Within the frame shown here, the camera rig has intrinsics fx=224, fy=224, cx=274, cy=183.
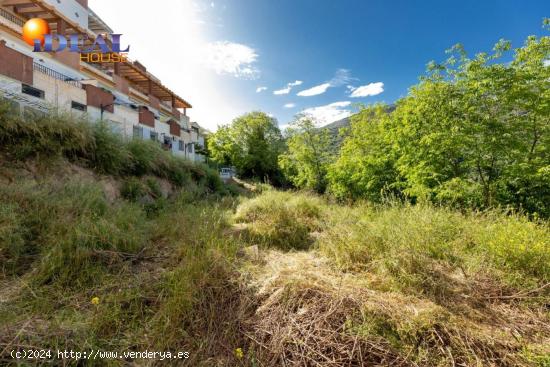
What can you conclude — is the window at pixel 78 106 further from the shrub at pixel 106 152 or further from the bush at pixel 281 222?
the bush at pixel 281 222

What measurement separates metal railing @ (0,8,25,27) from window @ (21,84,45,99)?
437 cm

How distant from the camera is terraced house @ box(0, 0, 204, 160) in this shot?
7.98 m

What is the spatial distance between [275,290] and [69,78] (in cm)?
1540

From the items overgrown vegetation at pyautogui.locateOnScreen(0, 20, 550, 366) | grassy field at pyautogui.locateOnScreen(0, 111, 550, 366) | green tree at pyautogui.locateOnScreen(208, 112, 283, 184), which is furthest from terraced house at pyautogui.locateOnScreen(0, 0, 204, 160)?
green tree at pyautogui.locateOnScreen(208, 112, 283, 184)

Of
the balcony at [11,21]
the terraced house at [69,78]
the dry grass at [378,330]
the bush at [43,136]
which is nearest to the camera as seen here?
the dry grass at [378,330]

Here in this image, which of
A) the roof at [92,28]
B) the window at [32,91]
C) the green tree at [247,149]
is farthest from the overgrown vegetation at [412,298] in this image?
the green tree at [247,149]

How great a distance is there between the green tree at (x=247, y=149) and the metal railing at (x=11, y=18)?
16508 millimetres

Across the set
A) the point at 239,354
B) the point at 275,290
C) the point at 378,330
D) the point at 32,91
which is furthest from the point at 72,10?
the point at 378,330

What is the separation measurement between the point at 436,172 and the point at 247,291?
7308 millimetres

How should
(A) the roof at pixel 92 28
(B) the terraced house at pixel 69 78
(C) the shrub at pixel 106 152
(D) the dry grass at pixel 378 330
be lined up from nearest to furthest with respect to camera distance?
(D) the dry grass at pixel 378 330 < (C) the shrub at pixel 106 152 < (B) the terraced house at pixel 69 78 < (A) the roof at pixel 92 28

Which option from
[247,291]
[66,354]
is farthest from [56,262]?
[247,291]

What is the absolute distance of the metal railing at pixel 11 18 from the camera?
383 inches

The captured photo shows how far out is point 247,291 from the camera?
98.7 inches

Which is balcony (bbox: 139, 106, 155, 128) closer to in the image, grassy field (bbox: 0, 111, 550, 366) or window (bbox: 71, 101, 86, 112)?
window (bbox: 71, 101, 86, 112)
